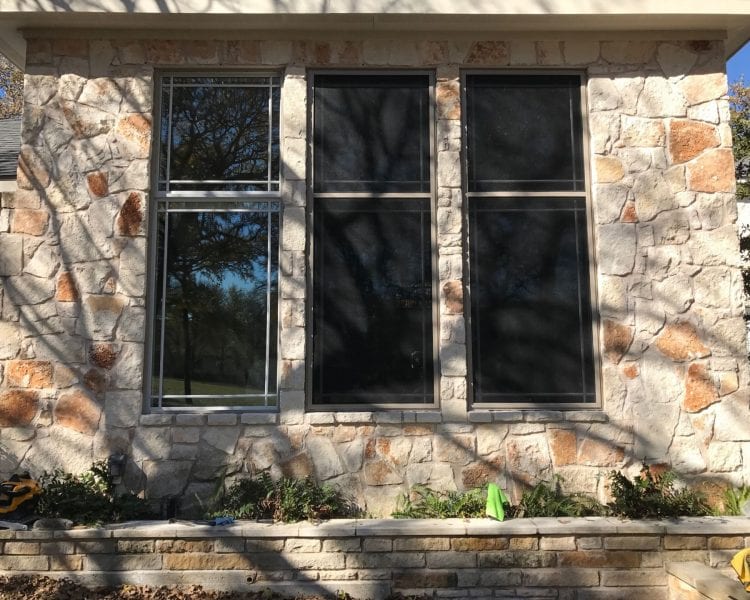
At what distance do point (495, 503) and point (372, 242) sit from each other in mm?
2196

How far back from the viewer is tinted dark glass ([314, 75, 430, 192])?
5070 millimetres

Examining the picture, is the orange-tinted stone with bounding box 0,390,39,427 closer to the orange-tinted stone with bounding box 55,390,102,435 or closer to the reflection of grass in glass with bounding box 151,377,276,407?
the orange-tinted stone with bounding box 55,390,102,435

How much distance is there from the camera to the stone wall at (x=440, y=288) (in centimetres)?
472

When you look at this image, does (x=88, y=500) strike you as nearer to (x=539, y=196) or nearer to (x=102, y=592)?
(x=102, y=592)

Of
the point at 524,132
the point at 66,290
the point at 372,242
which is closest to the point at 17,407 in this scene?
the point at 66,290

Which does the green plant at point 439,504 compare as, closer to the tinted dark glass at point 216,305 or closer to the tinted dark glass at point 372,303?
the tinted dark glass at point 372,303

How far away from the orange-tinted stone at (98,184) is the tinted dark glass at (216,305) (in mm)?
482

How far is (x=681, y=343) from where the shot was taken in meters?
4.83

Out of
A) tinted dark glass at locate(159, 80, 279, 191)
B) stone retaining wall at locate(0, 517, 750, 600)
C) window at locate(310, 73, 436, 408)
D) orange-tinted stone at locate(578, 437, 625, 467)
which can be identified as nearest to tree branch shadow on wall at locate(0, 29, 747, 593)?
orange-tinted stone at locate(578, 437, 625, 467)

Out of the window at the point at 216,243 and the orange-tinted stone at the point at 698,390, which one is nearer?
the orange-tinted stone at the point at 698,390

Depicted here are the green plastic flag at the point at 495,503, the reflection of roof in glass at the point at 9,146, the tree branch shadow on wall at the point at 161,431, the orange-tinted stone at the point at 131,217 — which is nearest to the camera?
the green plastic flag at the point at 495,503

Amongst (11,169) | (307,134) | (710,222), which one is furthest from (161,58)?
(710,222)

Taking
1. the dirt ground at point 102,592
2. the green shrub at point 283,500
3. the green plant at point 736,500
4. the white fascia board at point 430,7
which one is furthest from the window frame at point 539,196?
the dirt ground at point 102,592

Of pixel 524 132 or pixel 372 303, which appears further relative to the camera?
pixel 524 132
